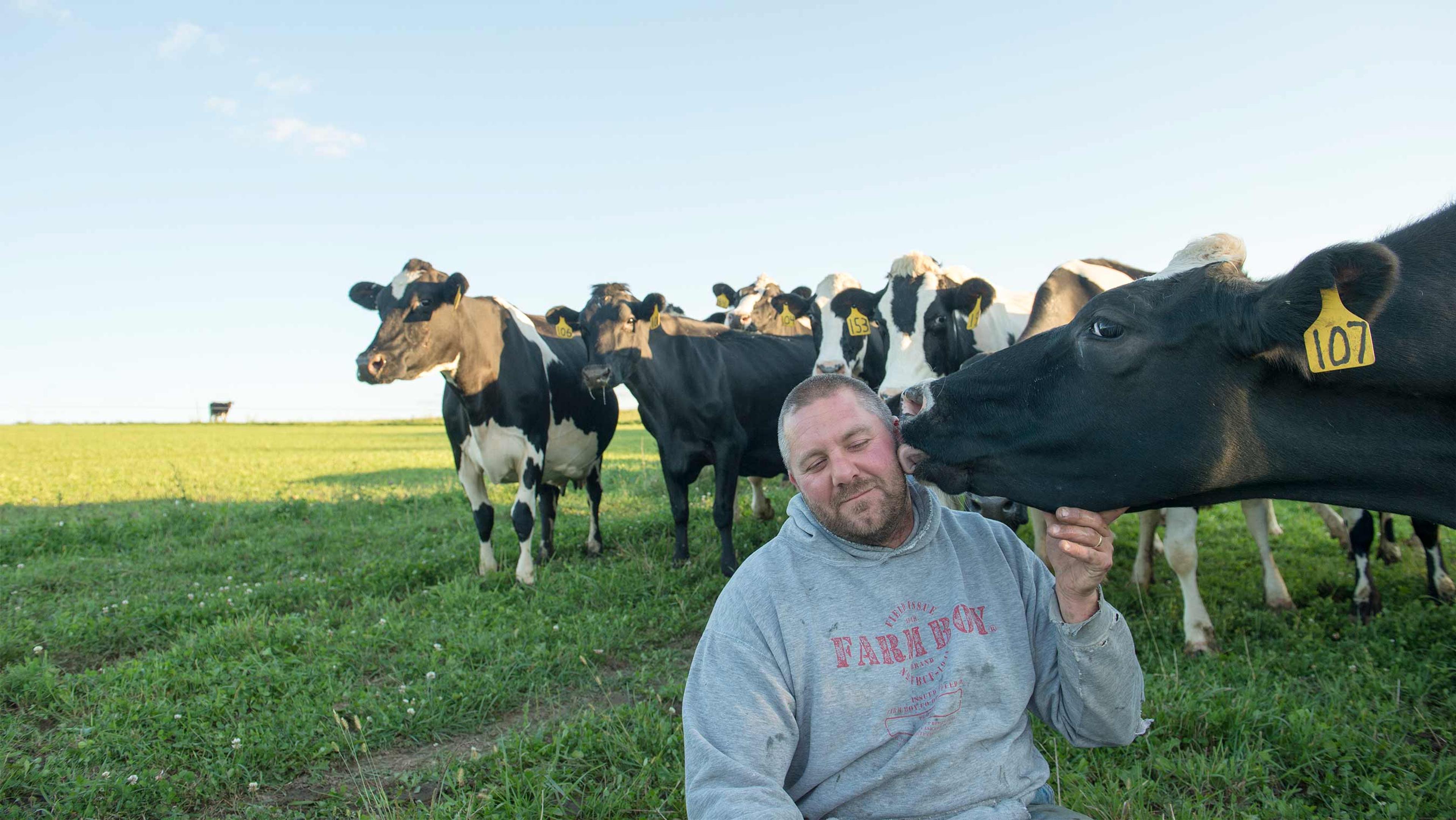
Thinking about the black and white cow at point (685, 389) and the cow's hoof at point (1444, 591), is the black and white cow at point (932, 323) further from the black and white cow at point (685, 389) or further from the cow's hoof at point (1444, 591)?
the cow's hoof at point (1444, 591)

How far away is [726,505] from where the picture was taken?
26.6 feet

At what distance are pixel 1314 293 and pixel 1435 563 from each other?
5047 mm

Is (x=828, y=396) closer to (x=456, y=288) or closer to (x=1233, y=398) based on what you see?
(x=1233, y=398)

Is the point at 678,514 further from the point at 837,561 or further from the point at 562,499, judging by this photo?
the point at 837,561

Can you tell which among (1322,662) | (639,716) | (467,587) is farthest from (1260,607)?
(467,587)

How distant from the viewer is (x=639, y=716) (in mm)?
4168

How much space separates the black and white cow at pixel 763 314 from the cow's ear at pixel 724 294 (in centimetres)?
54

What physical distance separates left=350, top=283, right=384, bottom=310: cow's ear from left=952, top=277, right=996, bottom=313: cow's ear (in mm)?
5720

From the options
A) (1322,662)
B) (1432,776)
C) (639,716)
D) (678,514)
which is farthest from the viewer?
(678,514)

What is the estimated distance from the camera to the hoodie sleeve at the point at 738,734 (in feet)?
6.82

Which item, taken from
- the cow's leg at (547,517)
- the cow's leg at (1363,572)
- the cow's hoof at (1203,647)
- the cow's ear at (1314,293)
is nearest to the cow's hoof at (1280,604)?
the cow's leg at (1363,572)

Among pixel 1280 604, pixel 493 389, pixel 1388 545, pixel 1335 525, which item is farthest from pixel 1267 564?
pixel 493 389

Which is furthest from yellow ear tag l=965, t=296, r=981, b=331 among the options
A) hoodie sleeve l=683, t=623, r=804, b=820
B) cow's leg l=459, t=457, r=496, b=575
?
hoodie sleeve l=683, t=623, r=804, b=820

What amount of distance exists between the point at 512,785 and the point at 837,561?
2.03 m
